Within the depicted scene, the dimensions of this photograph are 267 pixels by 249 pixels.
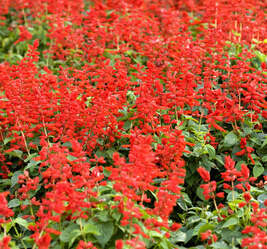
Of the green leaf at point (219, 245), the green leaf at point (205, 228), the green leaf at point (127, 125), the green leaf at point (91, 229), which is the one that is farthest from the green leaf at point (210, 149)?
the green leaf at point (91, 229)

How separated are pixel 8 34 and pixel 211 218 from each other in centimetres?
575

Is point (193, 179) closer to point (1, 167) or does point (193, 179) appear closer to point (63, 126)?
point (63, 126)

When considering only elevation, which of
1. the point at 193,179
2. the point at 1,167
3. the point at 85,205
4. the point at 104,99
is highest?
the point at 104,99

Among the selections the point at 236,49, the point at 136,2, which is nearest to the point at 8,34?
the point at 136,2

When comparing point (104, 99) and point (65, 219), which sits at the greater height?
point (104, 99)

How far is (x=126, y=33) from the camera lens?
5762 millimetres

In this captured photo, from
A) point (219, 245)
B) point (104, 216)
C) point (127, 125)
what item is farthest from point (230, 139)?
point (104, 216)

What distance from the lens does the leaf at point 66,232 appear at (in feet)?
9.58

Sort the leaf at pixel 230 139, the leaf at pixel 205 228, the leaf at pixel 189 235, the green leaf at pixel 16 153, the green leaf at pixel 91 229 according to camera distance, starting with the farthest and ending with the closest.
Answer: the leaf at pixel 230 139 < the green leaf at pixel 16 153 < the leaf at pixel 189 235 < the leaf at pixel 205 228 < the green leaf at pixel 91 229

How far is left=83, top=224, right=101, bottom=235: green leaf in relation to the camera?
9.34 feet

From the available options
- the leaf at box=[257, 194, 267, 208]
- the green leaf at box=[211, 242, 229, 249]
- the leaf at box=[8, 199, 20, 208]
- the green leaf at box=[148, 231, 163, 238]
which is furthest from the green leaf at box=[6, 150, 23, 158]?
the leaf at box=[257, 194, 267, 208]

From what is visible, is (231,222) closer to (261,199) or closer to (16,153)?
(261,199)

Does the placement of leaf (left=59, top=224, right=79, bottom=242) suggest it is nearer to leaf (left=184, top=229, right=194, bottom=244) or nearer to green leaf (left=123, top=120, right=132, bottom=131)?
leaf (left=184, top=229, right=194, bottom=244)

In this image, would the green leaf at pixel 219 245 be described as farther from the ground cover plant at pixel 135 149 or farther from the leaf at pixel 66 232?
the leaf at pixel 66 232
